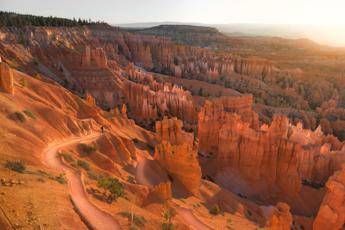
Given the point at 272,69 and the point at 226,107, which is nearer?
the point at 226,107

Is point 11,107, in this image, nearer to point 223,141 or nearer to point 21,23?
point 223,141

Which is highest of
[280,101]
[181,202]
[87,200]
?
[87,200]

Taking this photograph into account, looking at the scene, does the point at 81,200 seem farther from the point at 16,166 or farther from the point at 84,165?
the point at 84,165

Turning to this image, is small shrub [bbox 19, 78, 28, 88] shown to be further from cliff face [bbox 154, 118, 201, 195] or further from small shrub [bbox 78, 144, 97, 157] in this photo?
cliff face [bbox 154, 118, 201, 195]

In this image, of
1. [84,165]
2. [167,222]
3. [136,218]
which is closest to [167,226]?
[167,222]

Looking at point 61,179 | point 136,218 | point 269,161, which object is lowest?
point 269,161

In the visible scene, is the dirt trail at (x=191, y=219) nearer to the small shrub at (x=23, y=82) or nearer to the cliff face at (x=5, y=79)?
the cliff face at (x=5, y=79)

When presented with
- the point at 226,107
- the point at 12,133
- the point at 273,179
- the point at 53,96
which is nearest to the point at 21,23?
the point at 226,107
